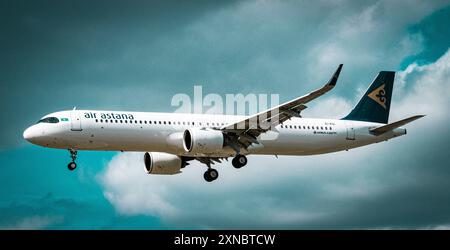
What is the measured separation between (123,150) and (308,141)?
13.6 m

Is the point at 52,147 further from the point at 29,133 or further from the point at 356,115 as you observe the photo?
the point at 356,115

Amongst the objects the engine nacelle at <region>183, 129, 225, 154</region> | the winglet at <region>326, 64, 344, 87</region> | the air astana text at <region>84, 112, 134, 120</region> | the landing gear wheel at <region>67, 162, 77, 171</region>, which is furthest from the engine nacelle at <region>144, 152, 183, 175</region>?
the winglet at <region>326, 64, 344, 87</region>

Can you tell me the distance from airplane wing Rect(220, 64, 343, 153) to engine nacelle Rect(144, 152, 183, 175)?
21.6 feet

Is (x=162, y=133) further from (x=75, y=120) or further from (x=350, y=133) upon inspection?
(x=350, y=133)

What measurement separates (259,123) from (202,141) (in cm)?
400

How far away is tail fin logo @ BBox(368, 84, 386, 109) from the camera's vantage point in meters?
66.4

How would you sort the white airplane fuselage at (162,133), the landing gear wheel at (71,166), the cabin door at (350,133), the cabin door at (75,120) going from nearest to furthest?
the cabin door at (75,120), the white airplane fuselage at (162,133), the landing gear wheel at (71,166), the cabin door at (350,133)

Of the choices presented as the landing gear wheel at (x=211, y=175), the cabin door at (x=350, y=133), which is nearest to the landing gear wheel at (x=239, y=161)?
the landing gear wheel at (x=211, y=175)

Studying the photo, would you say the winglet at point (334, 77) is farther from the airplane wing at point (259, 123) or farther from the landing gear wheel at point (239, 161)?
the landing gear wheel at point (239, 161)

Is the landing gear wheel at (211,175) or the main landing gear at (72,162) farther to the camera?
the landing gear wheel at (211,175)

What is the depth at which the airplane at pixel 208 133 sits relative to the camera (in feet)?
181
